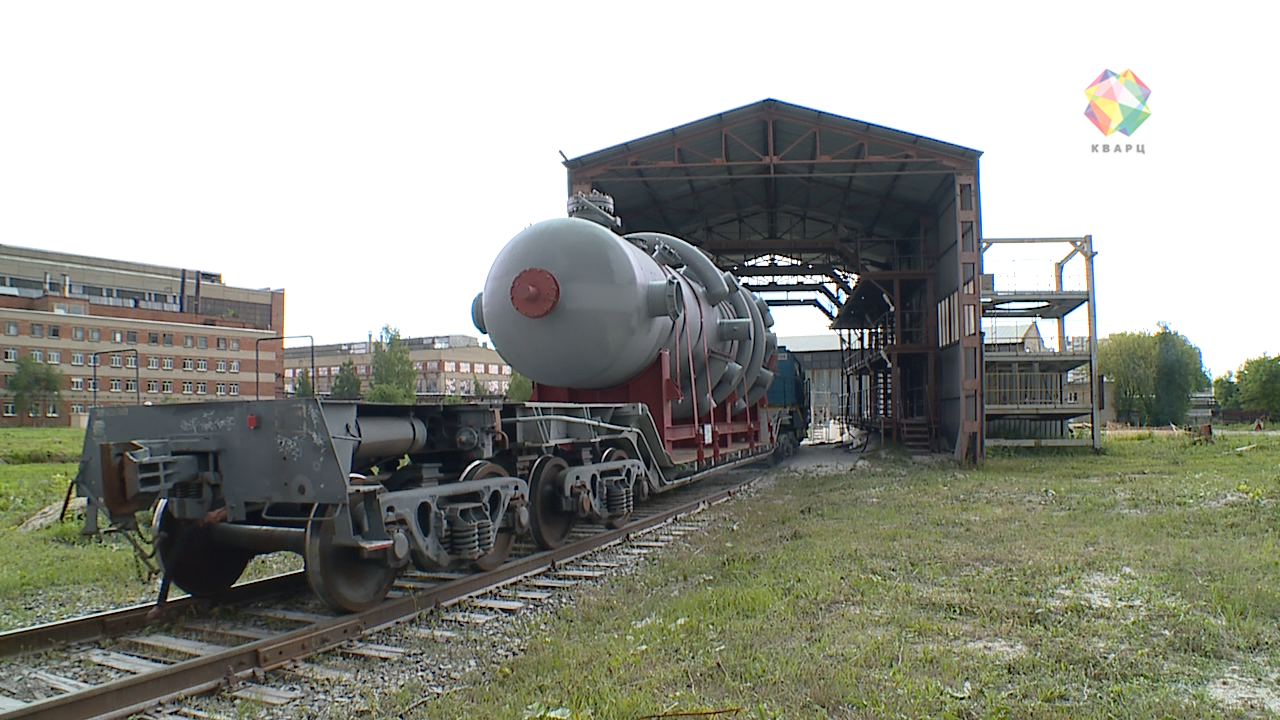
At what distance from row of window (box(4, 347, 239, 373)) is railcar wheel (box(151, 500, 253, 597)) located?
168 feet

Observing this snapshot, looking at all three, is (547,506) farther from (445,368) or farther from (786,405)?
(445,368)

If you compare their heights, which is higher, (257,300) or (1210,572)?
(257,300)

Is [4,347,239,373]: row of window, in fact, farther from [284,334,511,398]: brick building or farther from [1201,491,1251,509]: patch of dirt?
[1201,491,1251,509]: patch of dirt

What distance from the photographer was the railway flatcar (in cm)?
556

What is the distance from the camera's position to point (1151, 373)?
172 feet

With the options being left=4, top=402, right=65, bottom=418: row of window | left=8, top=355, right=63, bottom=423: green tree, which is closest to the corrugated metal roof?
left=8, top=355, right=63, bottom=423: green tree

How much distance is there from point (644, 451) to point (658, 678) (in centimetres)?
628

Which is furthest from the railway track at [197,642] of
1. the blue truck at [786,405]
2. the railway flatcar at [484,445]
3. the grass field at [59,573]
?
the blue truck at [786,405]

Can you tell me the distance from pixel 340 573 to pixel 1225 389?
8506 cm

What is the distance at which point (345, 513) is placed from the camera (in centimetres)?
555

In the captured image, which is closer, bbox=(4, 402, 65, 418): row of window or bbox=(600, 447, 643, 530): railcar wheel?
bbox=(600, 447, 643, 530): railcar wheel

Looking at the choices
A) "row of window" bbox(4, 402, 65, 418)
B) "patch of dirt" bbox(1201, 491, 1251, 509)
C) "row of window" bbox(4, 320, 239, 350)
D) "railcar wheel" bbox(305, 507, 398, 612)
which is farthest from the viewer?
"row of window" bbox(4, 402, 65, 418)

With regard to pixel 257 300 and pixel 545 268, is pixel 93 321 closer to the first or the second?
pixel 257 300

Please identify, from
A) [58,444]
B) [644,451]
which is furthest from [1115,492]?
[58,444]
